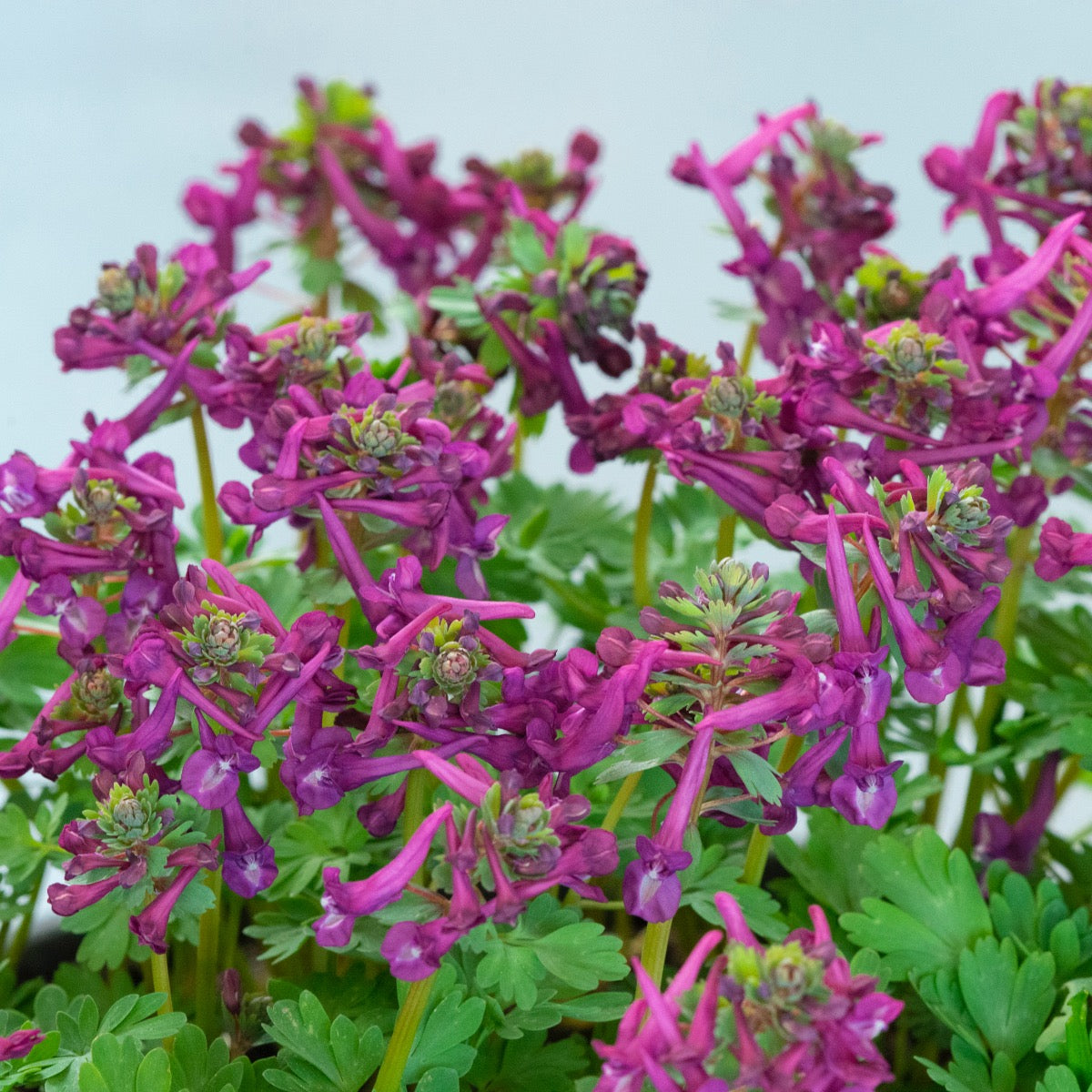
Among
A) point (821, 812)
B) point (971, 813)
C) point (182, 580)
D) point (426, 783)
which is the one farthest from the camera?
point (971, 813)

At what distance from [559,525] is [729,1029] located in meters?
0.61

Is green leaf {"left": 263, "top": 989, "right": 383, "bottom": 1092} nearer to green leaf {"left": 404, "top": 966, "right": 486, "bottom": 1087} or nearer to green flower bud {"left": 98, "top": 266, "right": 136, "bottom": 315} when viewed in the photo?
green leaf {"left": 404, "top": 966, "right": 486, "bottom": 1087}

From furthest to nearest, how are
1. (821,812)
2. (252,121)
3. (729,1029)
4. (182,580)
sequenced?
1. (252,121)
2. (821,812)
3. (182,580)
4. (729,1029)

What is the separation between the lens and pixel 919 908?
0.71 m

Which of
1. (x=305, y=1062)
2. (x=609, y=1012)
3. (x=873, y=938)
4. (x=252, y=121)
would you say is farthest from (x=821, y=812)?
(x=252, y=121)

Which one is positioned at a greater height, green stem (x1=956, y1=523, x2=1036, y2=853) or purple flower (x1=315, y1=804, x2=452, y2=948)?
green stem (x1=956, y1=523, x2=1036, y2=853)

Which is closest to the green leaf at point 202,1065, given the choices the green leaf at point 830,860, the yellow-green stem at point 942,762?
the green leaf at point 830,860

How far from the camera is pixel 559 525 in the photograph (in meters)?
1.01

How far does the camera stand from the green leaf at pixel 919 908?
2.26 ft

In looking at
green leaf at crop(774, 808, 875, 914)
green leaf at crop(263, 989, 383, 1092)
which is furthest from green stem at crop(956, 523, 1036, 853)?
green leaf at crop(263, 989, 383, 1092)

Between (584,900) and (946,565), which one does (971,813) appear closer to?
(584,900)

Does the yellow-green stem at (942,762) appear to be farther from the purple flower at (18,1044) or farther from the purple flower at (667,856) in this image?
the purple flower at (18,1044)

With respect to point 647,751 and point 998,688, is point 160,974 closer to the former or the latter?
point 647,751

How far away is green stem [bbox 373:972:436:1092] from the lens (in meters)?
0.55
